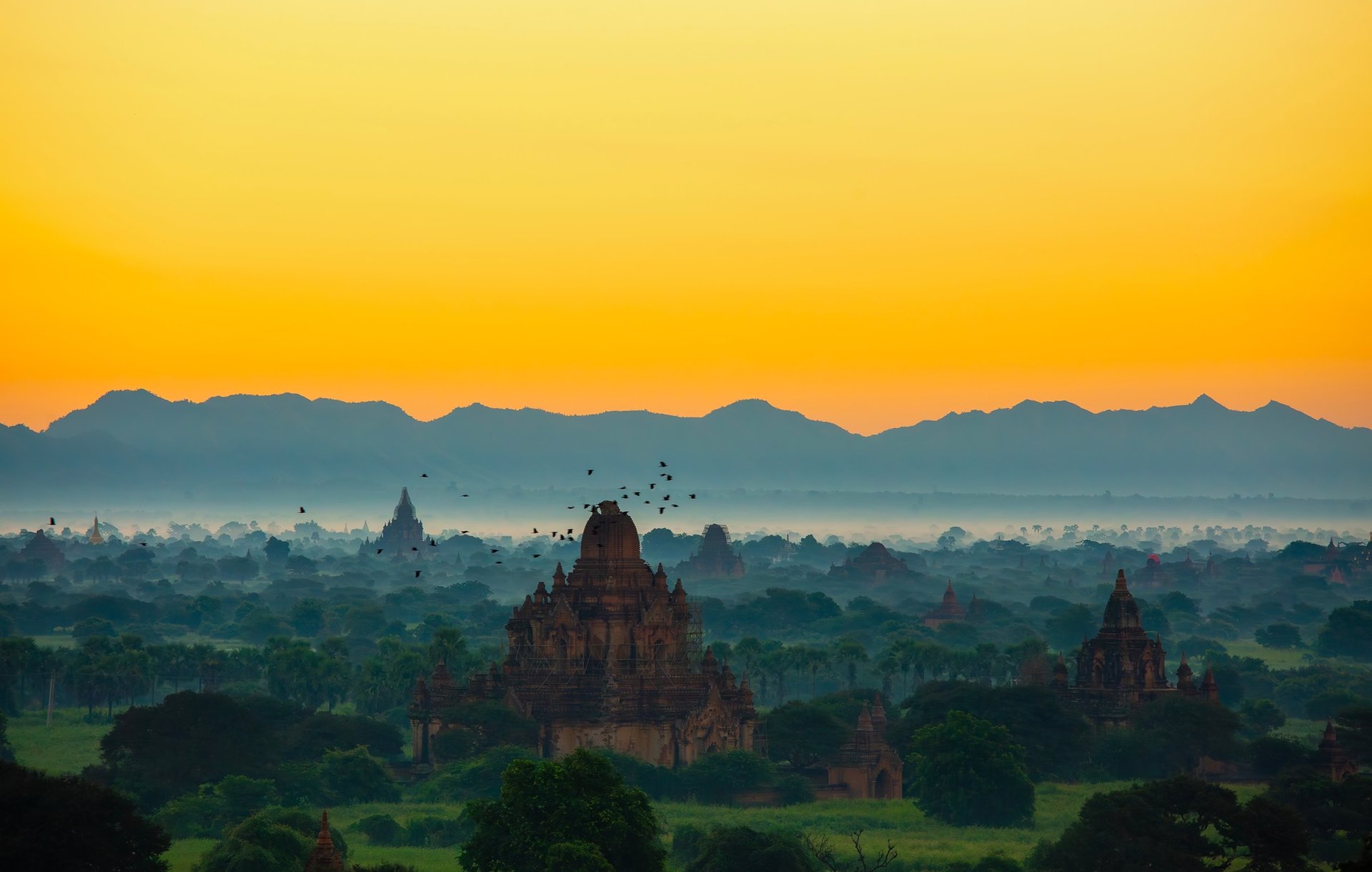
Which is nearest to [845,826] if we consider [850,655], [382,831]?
[382,831]

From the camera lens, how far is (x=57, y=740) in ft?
341

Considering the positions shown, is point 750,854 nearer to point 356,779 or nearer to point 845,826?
point 845,826

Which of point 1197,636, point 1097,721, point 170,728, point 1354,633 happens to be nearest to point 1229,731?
point 1097,721

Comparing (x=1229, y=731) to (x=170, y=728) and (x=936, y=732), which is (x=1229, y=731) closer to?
(x=936, y=732)

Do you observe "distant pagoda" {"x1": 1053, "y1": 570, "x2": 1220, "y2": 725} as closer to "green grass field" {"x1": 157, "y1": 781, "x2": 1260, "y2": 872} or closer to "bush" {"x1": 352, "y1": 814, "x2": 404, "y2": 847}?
"green grass field" {"x1": 157, "y1": 781, "x2": 1260, "y2": 872}

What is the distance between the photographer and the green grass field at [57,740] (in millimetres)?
93463

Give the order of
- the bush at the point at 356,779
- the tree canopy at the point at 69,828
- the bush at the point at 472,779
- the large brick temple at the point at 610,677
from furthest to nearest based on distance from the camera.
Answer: the large brick temple at the point at 610,677
the bush at the point at 356,779
the bush at the point at 472,779
the tree canopy at the point at 69,828

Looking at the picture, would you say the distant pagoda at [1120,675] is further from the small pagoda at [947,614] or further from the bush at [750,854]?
the small pagoda at [947,614]

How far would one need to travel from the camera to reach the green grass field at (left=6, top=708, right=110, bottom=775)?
93463 millimetres

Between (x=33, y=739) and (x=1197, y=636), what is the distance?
354 ft

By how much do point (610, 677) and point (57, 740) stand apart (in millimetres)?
31861

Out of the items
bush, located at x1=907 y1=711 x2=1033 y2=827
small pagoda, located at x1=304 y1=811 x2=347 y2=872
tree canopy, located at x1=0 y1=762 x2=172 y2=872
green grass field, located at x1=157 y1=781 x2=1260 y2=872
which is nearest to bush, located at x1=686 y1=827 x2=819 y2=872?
green grass field, located at x1=157 y1=781 x2=1260 y2=872

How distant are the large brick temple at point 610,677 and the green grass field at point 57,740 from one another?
16316 millimetres

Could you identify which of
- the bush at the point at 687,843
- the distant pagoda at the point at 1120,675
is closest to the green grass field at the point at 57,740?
the bush at the point at 687,843
